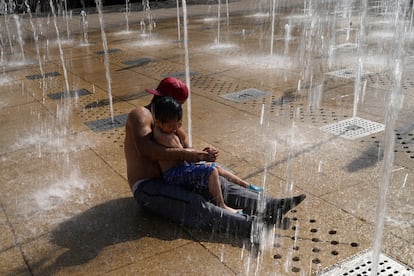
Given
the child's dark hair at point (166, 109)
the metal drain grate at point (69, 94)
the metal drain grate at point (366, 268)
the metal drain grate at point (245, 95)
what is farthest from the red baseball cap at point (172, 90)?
the metal drain grate at point (69, 94)

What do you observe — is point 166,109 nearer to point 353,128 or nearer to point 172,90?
point 172,90

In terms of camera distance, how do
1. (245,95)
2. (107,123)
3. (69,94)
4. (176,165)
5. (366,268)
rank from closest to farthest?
(366,268) < (176,165) < (107,123) < (245,95) < (69,94)

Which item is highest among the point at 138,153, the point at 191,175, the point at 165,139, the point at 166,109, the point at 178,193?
the point at 166,109

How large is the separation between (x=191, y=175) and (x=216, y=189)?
0.69ft

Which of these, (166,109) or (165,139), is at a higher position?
(166,109)

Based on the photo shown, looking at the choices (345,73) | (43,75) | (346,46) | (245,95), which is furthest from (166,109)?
(346,46)

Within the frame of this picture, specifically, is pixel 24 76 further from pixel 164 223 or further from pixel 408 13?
pixel 408 13

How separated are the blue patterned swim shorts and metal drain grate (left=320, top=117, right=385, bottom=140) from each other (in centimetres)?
215

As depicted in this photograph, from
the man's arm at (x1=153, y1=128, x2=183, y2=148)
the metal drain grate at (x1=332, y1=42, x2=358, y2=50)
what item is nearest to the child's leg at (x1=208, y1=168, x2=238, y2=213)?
the man's arm at (x1=153, y1=128, x2=183, y2=148)

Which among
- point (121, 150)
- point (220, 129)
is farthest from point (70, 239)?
point (220, 129)

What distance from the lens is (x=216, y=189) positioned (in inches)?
131

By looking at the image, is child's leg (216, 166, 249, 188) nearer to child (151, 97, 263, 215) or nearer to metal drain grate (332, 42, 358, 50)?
child (151, 97, 263, 215)

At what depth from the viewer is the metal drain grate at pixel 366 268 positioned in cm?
280

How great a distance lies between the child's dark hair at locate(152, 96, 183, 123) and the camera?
3.21 metres
